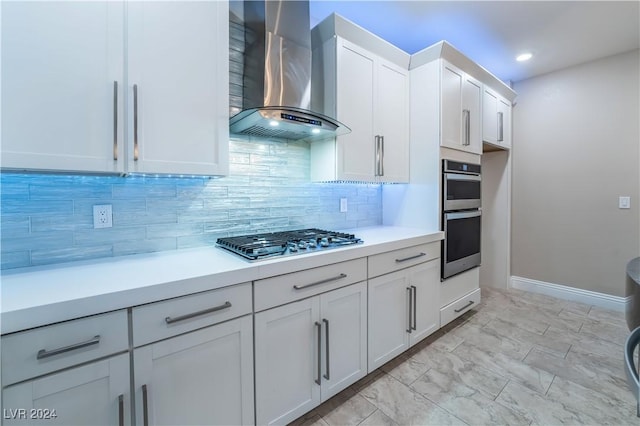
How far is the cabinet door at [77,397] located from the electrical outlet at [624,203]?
4343 mm

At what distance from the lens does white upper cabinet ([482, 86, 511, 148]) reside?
2.88 meters

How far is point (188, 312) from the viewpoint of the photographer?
106cm

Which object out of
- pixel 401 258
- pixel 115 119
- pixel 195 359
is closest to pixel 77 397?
pixel 195 359

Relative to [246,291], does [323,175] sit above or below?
above

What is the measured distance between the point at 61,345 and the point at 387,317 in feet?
5.44

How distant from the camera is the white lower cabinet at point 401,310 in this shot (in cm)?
180

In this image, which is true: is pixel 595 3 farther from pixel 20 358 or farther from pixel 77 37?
pixel 20 358

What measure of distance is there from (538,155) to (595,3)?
1.66 m

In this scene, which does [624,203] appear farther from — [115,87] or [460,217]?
[115,87]

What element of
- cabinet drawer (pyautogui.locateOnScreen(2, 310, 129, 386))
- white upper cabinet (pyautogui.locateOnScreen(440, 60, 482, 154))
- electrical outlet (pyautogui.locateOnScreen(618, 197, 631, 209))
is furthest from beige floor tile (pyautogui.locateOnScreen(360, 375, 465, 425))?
electrical outlet (pyautogui.locateOnScreen(618, 197, 631, 209))

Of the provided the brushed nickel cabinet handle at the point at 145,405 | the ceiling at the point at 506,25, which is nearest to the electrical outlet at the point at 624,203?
the ceiling at the point at 506,25

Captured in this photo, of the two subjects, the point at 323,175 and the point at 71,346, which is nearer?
the point at 71,346

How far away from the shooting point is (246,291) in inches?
47.7

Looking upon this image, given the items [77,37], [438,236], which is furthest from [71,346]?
[438,236]
